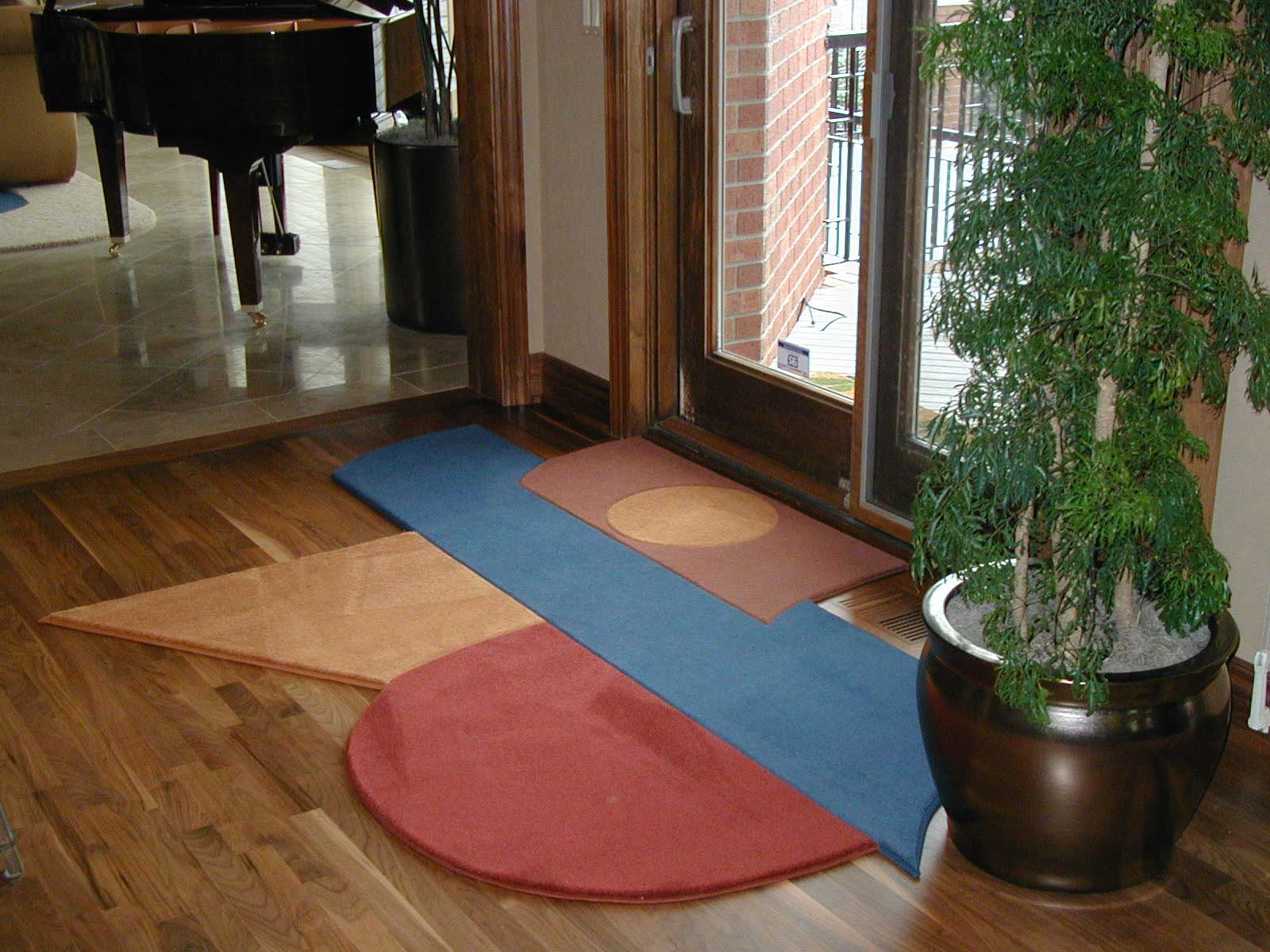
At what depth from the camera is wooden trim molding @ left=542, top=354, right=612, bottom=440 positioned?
433 centimetres

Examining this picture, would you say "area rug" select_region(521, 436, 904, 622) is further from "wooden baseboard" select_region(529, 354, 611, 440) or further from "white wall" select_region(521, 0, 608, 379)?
"white wall" select_region(521, 0, 608, 379)

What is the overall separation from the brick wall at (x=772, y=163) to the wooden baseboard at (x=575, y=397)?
0.55 metres

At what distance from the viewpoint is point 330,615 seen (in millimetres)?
3184

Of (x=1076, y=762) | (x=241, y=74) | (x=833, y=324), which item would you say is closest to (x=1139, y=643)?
(x=1076, y=762)

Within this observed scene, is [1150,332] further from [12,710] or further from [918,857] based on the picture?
[12,710]

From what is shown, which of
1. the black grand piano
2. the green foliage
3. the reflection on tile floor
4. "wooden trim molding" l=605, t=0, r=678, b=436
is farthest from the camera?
the black grand piano

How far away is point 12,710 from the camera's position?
9.22 feet

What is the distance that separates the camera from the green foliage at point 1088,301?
1885mm

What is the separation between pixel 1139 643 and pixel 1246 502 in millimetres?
595

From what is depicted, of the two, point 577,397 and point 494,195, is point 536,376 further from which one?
point 494,195

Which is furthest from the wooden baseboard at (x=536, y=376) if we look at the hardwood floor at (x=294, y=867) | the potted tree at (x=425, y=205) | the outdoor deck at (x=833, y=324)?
the hardwood floor at (x=294, y=867)

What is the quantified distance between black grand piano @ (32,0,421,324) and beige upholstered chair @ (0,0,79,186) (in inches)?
64.1

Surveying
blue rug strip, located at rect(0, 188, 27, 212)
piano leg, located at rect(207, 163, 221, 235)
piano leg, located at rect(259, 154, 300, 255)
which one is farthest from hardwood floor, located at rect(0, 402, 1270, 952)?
blue rug strip, located at rect(0, 188, 27, 212)

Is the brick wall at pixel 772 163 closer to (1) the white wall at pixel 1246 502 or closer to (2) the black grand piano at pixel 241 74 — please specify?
(1) the white wall at pixel 1246 502
